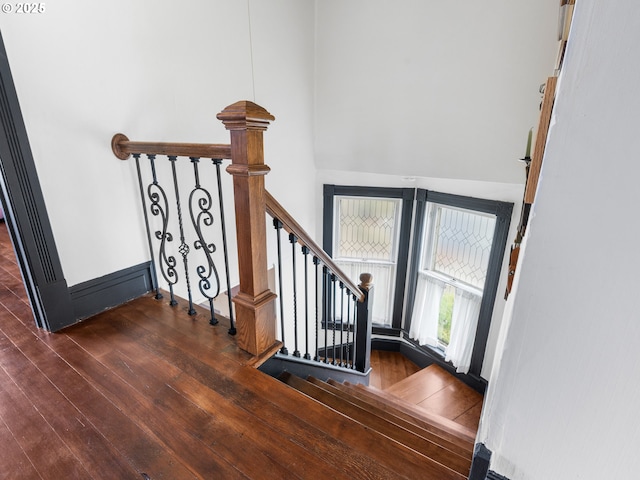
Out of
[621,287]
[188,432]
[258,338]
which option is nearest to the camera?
[621,287]

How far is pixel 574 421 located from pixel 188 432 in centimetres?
113

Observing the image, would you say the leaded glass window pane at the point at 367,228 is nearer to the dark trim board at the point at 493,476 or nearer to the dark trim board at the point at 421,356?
the dark trim board at the point at 421,356

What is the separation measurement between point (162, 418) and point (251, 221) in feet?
2.62

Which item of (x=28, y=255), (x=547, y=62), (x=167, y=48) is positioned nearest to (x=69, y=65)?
(x=167, y=48)

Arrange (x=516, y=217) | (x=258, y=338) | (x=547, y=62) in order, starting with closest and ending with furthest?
(x=258, y=338) → (x=547, y=62) → (x=516, y=217)

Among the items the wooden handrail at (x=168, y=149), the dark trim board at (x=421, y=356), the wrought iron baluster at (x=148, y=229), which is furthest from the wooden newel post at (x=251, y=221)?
the dark trim board at (x=421, y=356)

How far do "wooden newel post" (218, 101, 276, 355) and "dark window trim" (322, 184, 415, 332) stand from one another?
10.3 feet

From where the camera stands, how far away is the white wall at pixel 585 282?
46 cm

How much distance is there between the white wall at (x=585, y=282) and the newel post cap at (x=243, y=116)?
3.32ft

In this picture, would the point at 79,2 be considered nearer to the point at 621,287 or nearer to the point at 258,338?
the point at 258,338

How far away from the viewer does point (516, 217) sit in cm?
369

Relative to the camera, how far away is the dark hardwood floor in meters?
1.05

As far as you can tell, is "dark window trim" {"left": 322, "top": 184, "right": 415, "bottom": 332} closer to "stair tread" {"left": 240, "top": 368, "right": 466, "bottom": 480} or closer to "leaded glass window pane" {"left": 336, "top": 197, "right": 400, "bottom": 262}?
"leaded glass window pane" {"left": 336, "top": 197, "right": 400, "bottom": 262}

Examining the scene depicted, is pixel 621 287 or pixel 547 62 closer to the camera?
pixel 621 287
